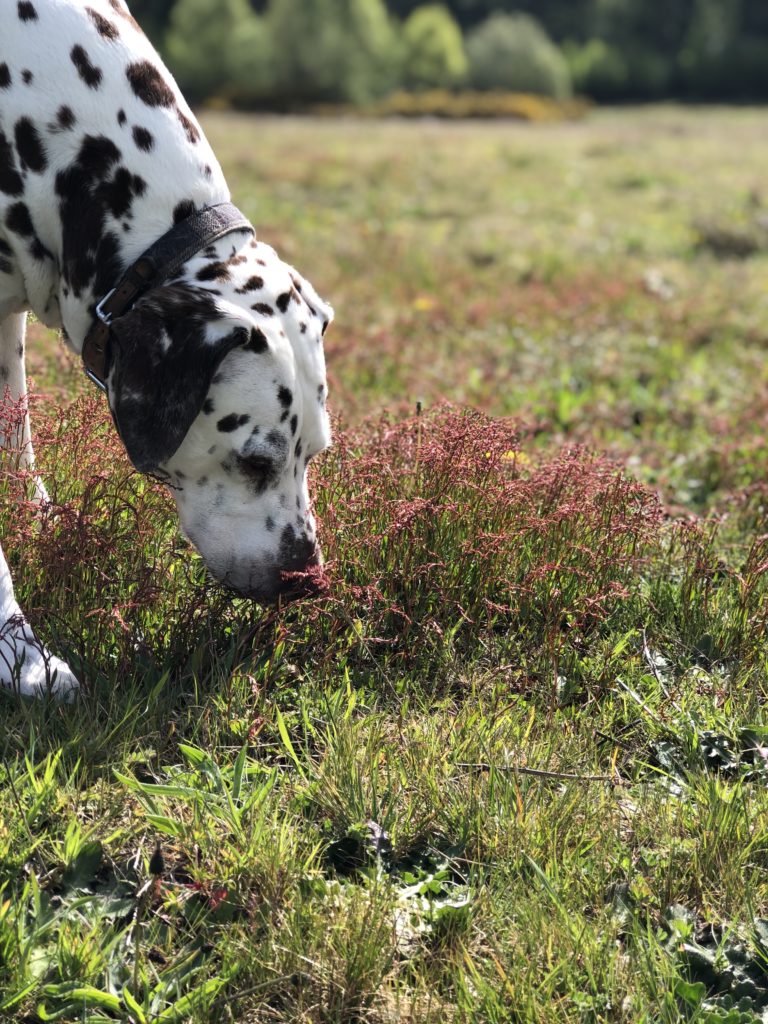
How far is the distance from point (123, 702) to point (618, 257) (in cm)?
924

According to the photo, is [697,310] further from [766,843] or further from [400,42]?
[400,42]

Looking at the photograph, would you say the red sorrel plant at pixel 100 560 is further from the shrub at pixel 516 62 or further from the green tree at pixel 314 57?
the shrub at pixel 516 62

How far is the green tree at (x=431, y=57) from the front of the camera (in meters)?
56.0

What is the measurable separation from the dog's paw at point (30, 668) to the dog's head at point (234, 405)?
55 cm

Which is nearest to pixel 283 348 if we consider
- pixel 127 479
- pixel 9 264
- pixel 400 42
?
pixel 127 479

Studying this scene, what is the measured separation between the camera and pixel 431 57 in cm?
5609

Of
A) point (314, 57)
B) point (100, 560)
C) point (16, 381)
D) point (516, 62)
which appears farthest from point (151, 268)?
point (516, 62)

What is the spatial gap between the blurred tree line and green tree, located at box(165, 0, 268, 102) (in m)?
0.04

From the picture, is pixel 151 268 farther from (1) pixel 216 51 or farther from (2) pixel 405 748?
(1) pixel 216 51

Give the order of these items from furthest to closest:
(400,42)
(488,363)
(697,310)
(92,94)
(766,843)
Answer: (400,42)
(697,310)
(488,363)
(92,94)
(766,843)

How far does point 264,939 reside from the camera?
2352mm

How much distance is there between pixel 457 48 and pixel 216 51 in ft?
52.6

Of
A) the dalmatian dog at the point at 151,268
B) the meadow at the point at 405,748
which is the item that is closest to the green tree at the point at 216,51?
the meadow at the point at 405,748


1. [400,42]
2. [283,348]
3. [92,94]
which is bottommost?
[400,42]
